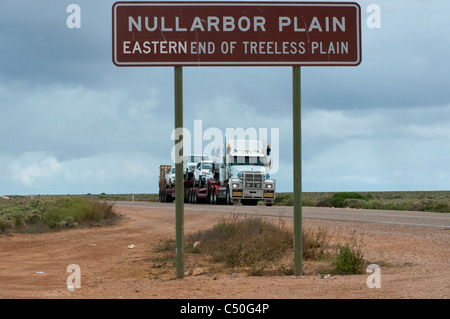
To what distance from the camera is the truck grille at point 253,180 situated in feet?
115

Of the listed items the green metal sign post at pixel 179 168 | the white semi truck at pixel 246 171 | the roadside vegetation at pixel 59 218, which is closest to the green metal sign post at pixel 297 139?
the green metal sign post at pixel 179 168

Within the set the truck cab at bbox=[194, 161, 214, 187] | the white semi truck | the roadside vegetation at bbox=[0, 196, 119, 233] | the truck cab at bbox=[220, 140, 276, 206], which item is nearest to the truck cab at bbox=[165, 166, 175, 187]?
the truck cab at bbox=[194, 161, 214, 187]

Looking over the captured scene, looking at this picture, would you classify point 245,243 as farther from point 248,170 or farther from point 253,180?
point 253,180

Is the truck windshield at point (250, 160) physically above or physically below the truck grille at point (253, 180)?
above

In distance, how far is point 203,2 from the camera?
9.07 meters

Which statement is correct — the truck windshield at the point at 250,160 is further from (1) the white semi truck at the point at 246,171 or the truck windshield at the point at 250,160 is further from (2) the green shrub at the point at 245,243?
(2) the green shrub at the point at 245,243

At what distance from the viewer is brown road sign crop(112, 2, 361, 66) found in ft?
29.5

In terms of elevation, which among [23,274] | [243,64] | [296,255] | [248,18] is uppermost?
[248,18]

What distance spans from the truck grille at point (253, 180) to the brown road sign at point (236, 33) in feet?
84.9

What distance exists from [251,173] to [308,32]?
25901mm

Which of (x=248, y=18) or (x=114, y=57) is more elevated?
(x=248, y=18)

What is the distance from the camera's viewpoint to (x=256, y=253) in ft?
38.2
